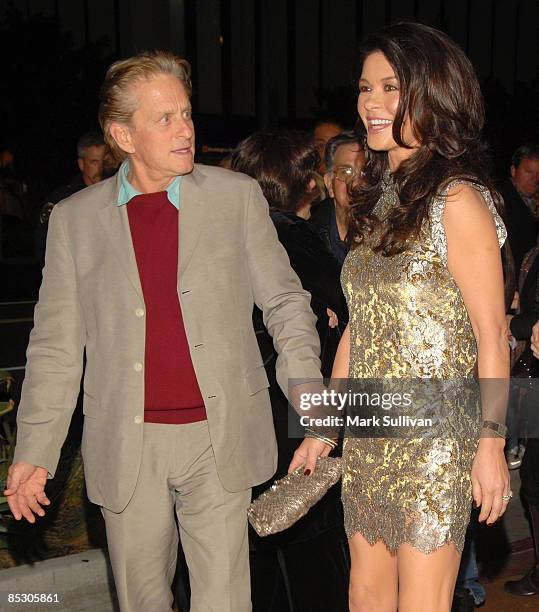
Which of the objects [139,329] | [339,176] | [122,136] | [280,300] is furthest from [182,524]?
[339,176]

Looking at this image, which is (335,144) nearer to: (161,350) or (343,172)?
(343,172)

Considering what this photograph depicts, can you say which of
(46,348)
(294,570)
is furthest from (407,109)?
(294,570)

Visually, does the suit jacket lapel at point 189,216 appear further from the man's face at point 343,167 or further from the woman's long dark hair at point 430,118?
the man's face at point 343,167

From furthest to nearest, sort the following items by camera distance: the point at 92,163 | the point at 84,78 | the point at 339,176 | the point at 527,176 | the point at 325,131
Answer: the point at 84,78
the point at 527,176
the point at 325,131
the point at 92,163
the point at 339,176

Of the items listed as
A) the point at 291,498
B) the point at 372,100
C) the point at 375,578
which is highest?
the point at 372,100

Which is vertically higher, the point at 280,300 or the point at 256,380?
the point at 280,300

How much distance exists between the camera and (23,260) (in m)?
28.1

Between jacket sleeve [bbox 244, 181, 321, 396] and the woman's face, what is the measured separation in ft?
2.01

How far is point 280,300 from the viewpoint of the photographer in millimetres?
3680

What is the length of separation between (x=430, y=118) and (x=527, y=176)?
19.8 ft

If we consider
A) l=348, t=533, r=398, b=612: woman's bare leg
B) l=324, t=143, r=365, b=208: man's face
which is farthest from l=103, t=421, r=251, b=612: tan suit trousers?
l=324, t=143, r=365, b=208: man's face

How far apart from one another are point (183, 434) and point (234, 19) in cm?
4552

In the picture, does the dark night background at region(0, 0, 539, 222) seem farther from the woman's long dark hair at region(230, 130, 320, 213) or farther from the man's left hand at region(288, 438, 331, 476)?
the man's left hand at region(288, 438, 331, 476)

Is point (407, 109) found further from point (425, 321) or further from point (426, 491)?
point (426, 491)
